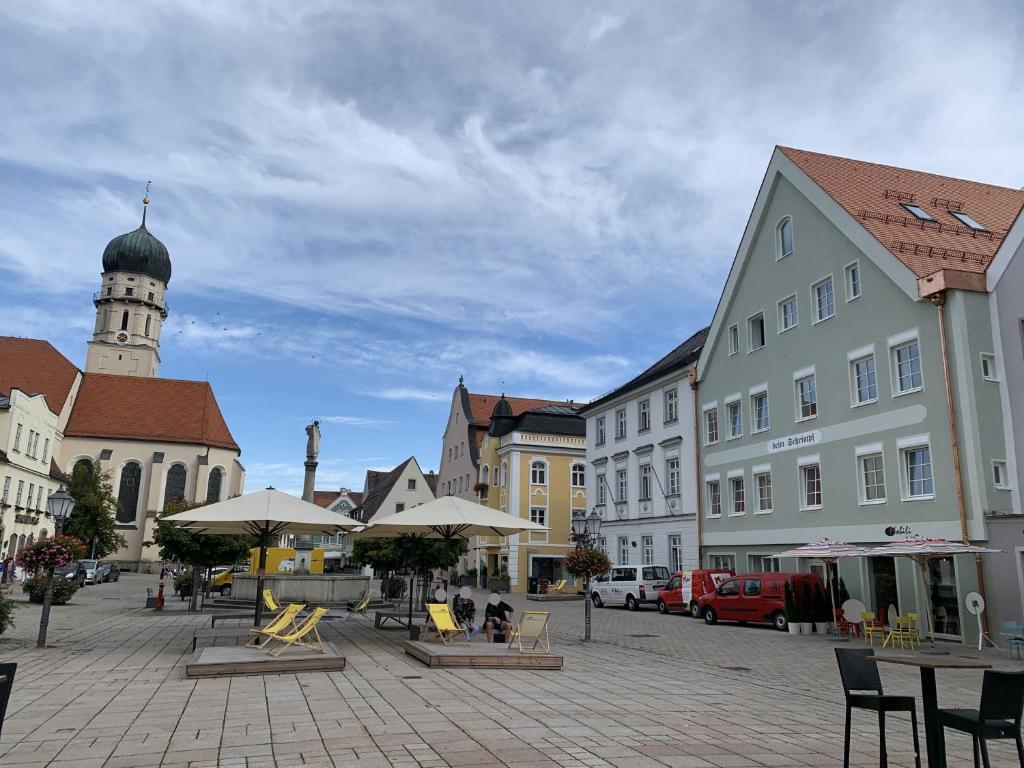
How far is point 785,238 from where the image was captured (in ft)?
92.7

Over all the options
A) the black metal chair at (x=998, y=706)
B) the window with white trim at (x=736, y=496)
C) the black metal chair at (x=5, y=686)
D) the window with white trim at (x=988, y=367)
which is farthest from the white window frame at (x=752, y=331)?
the black metal chair at (x=5, y=686)

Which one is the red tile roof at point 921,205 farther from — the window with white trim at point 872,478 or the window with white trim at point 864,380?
the window with white trim at point 872,478

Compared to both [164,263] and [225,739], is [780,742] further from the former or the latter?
[164,263]

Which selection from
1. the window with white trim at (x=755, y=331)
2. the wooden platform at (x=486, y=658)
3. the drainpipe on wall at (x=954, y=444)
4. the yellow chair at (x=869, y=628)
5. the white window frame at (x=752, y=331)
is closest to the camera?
the wooden platform at (x=486, y=658)

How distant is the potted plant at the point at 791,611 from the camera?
22.0 metres

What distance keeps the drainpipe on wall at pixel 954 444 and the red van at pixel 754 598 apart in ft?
14.3

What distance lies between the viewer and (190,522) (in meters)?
14.8

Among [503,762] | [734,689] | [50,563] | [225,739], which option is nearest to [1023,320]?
[734,689]

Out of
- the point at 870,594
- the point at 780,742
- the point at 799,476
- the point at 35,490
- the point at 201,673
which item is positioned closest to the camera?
the point at 780,742

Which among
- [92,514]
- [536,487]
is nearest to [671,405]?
[536,487]

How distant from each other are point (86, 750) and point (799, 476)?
76.0 ft

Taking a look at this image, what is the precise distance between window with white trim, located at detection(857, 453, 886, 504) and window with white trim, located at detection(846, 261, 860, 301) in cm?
484

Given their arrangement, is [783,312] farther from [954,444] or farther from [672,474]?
[672,474]

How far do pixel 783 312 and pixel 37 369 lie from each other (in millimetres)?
61636
